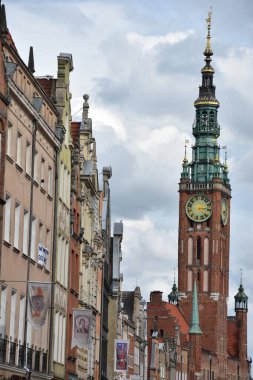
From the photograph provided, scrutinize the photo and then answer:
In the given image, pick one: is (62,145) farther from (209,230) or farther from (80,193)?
(209,230)

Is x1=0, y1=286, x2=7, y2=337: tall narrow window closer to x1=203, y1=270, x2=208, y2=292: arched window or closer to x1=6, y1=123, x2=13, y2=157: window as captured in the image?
x1=6, y1=123, x2=13, y2=157: window

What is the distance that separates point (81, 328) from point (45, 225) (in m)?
5.29

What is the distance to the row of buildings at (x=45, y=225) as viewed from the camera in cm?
4225

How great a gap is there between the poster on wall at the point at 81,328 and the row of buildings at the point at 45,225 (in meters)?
0.38

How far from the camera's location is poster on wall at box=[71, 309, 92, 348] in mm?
53219

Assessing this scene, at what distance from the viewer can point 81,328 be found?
53.4 metres

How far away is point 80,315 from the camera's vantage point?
53.5m

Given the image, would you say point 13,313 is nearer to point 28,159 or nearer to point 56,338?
point 28,159

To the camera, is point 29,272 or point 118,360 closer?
point 29,272

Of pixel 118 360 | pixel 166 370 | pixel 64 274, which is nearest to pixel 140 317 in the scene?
pixel 166 370

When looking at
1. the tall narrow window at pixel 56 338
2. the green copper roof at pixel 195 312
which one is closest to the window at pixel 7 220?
the tall narrow window at pixel 56 338

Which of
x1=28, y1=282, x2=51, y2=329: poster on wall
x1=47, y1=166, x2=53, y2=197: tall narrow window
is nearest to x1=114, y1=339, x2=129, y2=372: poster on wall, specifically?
x1=47, y1=166, x2=53, y2=197: tall narrow window

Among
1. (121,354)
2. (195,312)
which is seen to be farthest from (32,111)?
(195,312)

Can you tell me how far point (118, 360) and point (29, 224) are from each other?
A: 1276 inches
